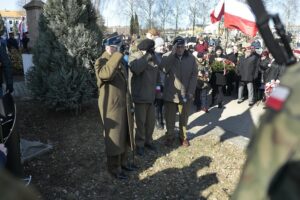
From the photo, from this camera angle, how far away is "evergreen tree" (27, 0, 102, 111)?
24.0 ft

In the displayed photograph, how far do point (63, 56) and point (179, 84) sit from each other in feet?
7.49

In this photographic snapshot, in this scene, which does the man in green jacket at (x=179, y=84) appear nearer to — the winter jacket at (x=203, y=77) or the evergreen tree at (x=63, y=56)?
the evergreen tree at (x=63, y=56)

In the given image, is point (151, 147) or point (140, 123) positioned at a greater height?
point (140, 123)

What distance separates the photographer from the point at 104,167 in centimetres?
566

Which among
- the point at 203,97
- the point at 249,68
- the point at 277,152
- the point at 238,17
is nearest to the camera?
the point at 277,152

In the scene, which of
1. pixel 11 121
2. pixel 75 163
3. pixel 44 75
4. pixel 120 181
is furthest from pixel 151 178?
pixel 44 75

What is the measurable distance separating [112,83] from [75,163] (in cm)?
149

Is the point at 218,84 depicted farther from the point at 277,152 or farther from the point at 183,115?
the point at 277,152

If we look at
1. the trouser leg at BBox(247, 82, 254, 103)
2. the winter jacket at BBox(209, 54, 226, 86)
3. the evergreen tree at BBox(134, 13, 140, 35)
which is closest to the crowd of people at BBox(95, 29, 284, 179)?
the winter jacket at BBox(209, 54, 226, 86)

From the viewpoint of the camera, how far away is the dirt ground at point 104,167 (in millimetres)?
4984

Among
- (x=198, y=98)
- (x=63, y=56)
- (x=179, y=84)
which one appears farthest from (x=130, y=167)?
(x=198, y=98)

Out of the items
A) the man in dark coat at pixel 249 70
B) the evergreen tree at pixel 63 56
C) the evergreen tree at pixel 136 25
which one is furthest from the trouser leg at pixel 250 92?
the evergreen tree at pixel 136 25

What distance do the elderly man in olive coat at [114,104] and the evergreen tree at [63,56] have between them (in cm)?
230

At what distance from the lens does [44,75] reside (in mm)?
7383
